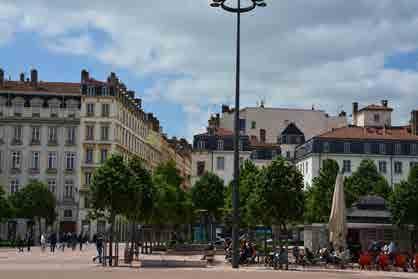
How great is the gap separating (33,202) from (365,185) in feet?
110

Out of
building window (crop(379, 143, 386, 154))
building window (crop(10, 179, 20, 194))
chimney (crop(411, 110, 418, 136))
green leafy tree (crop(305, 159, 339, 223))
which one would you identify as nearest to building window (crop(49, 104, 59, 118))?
building window (crop(10, 179, 20, 194))

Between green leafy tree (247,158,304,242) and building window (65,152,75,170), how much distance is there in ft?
179

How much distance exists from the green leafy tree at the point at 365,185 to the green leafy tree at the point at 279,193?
3042cm

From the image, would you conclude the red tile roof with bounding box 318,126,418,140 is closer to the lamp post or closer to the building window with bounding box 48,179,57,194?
the building window with bounding box 48,179,57,194

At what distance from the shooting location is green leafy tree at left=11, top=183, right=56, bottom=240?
233 ft

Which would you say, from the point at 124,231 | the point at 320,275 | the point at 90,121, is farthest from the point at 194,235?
the point at 320,275

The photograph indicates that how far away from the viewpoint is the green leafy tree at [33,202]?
70.9 m

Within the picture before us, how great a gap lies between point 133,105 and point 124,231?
1846 centimetres

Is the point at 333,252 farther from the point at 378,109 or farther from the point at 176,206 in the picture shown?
the point at 378,109

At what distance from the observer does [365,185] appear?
65.2 meters

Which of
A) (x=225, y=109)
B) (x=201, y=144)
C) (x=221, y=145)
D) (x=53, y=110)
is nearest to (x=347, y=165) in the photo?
(x=221, y=145)

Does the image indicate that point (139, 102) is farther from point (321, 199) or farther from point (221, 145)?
point (321, 199)

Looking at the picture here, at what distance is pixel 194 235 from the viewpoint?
265 ft

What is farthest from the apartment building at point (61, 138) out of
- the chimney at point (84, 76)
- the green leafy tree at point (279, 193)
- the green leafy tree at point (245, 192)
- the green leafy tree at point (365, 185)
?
the green leafy tree at point (279, 193)
